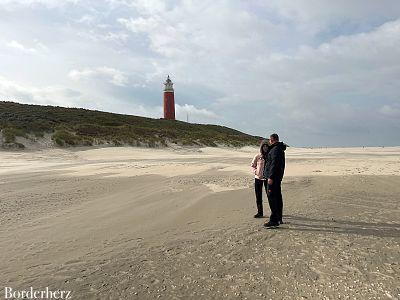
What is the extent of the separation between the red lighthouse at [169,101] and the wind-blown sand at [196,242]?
6162cm

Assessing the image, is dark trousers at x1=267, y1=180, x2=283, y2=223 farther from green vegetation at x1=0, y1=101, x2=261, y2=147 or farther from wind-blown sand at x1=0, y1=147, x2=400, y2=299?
green vegetation at x1=0, y1=101, x2=261, y2=147

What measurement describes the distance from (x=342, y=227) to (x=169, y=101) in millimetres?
68098

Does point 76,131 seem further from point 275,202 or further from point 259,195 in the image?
point 275,202

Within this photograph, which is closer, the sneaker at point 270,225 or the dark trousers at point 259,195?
the sneaker at point 270,225

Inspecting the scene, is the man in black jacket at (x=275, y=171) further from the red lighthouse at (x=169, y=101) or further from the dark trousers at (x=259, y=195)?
the red lighthouse at (x=169, y=101)

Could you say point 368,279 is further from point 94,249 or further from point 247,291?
point 94,249

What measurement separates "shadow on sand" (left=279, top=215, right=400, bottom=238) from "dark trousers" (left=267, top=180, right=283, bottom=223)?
0.24m

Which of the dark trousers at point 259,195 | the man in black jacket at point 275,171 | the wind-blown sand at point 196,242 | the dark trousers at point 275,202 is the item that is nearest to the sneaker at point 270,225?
the dark trousers at point 275,202

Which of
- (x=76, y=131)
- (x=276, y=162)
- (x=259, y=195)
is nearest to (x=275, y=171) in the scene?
(x=276, y=162)

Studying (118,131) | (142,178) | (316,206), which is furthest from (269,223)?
(118,131)

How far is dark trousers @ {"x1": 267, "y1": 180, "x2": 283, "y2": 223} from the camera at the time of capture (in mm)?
8266

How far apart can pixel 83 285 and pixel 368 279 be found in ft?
12.5

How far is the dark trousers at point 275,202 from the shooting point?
827cm

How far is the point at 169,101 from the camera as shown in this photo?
74750 mm
